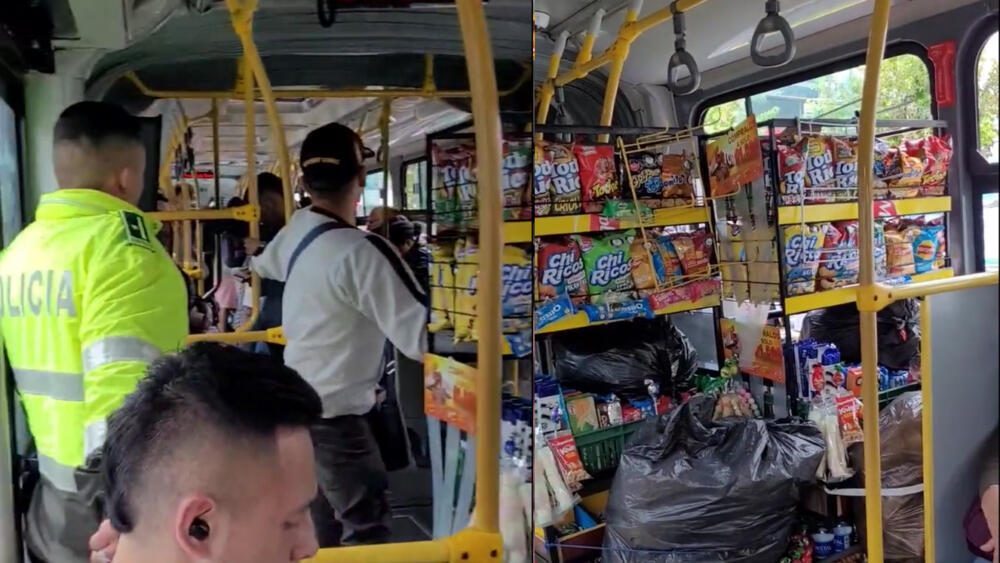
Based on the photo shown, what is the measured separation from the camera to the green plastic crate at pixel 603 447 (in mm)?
1335

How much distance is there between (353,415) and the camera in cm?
100

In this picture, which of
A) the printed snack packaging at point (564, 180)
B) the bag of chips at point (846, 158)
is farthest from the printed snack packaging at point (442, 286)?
the bag of chips at point (846, 158)

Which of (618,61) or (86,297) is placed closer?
(86,297)

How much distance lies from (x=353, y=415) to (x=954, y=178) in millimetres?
1177

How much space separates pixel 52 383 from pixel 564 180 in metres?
0.84

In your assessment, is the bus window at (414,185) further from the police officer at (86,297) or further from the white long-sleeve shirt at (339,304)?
the police officer at (86,297)

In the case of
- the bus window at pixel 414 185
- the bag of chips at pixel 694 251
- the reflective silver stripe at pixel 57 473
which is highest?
the bus window at pixel 414 185

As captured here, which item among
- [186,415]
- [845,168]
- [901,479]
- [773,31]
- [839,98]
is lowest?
[901,479]

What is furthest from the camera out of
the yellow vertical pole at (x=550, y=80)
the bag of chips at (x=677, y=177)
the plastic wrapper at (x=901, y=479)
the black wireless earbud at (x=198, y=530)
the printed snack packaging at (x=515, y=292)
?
the plastic wrapper at (x=901, y=479)

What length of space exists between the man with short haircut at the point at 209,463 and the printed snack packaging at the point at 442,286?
0.22m

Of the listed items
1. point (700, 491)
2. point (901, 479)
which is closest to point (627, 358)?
point (700, 491)

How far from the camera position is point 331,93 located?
3.21 ft

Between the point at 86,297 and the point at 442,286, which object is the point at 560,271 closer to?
the point at 442,286

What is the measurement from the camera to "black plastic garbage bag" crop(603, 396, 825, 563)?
1334 mm
